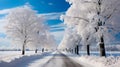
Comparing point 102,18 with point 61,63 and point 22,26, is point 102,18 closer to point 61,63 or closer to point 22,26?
point 61,63

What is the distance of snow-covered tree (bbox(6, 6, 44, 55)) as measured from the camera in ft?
157

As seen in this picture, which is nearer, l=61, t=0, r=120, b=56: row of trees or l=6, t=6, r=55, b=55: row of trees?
l=61, t=0, r=120, b=56: row of trees

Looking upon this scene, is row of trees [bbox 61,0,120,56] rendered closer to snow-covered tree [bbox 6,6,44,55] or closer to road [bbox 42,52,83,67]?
road [bbox 42,52,83,67]

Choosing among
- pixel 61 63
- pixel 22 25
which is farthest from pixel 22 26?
pixel 61 63

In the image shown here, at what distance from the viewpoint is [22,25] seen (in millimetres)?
48719

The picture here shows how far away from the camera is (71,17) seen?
28906 mm

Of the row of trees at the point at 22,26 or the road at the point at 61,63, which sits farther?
the row of trees at the point at 22,26

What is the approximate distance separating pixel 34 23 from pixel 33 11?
11.5 ft

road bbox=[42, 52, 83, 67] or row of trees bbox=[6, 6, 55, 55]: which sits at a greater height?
row of trees bbox=[6, 6, 55, 55]

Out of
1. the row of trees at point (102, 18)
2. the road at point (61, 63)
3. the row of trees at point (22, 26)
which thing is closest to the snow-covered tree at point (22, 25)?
the row of trees at point (22, 26)

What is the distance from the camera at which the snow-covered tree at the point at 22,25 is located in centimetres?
4788

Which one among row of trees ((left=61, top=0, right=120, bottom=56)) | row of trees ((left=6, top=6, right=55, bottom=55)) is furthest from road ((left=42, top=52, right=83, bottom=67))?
row of trees ((left=6, top=6, right=55, bottom=55))

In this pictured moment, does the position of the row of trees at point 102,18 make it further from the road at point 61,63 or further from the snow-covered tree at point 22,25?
the snow-covered tree at point 22,25

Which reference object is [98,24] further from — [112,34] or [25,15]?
[25,15]
